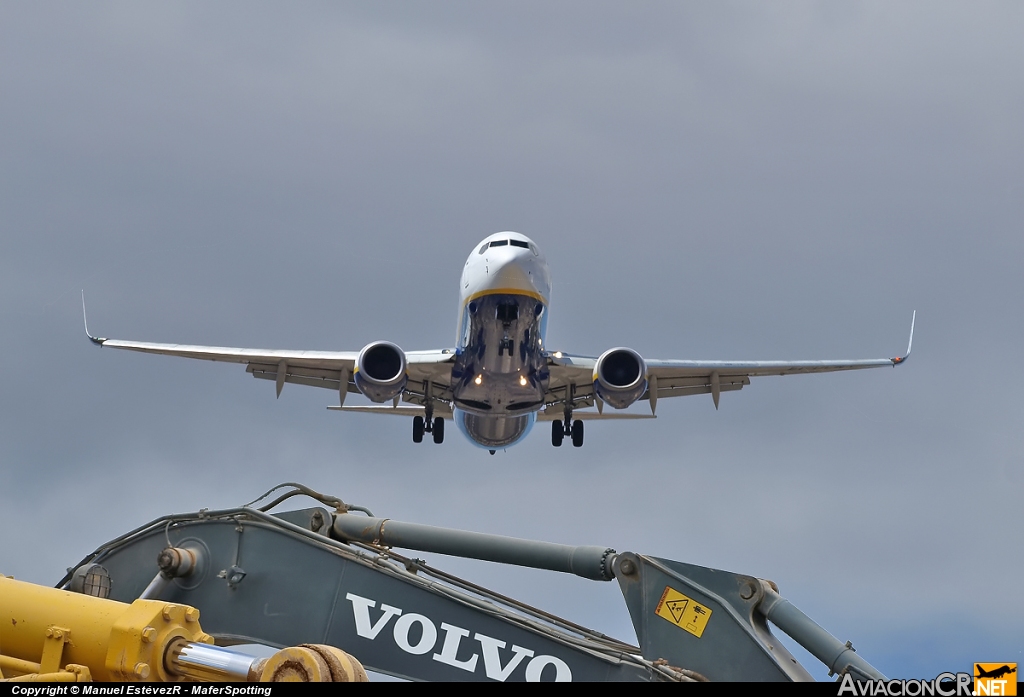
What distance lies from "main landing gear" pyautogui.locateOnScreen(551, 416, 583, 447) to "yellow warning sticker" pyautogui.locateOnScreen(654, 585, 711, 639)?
2866cm

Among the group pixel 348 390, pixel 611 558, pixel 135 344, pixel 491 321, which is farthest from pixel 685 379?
pixel 611 558

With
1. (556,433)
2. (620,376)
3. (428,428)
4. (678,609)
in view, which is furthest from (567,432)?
(678,609)

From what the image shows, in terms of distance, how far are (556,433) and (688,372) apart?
235 inches

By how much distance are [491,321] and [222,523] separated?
791 inches

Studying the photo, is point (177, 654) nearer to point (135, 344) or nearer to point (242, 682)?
point (242, 682)

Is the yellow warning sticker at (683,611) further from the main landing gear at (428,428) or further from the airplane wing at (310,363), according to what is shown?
the main landing gear at (428,428)

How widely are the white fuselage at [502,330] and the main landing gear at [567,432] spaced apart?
5251mm

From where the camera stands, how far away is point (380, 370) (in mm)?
27859

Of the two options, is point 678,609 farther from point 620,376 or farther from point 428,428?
point 428,428

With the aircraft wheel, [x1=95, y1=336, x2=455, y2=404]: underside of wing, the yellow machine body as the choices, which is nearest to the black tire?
the aircraft wheel

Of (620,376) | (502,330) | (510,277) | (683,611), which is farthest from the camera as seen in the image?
(620,376)

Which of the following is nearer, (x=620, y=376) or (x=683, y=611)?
(x=683, y=611)

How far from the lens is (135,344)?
33.5m

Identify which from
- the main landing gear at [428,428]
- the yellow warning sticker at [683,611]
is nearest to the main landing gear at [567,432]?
the main landing gear at [428,428]
